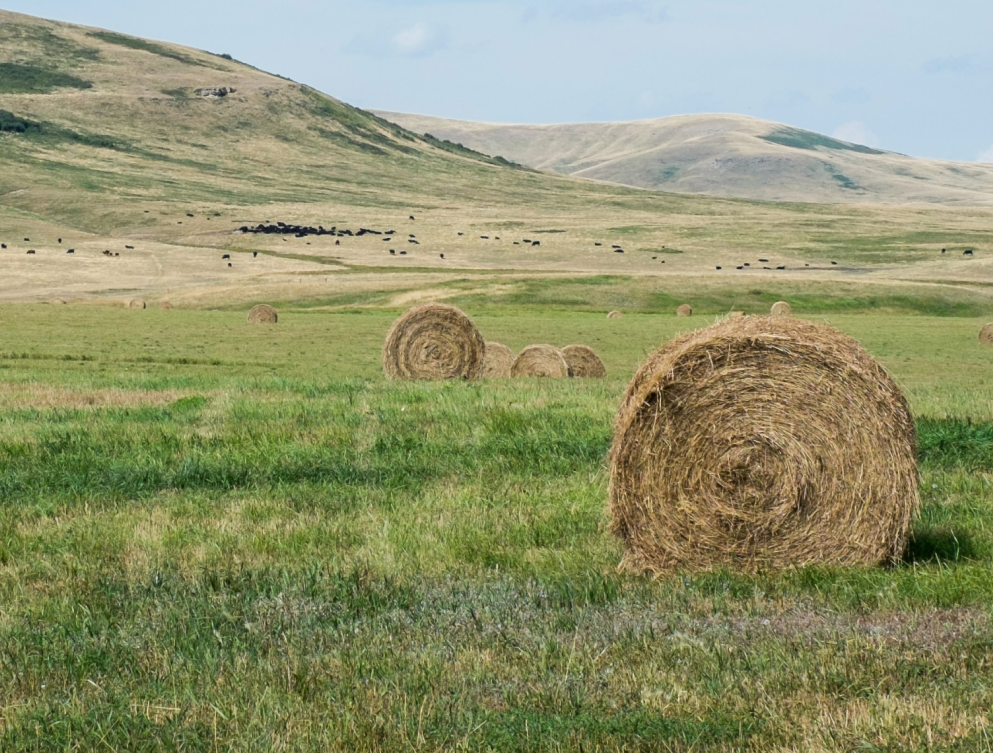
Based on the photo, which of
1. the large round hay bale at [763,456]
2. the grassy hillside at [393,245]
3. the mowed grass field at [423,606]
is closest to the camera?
the mowed grass field at [423,606]

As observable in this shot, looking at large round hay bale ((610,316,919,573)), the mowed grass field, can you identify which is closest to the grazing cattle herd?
the mowed grass field

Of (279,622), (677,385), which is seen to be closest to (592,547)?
(677,385)

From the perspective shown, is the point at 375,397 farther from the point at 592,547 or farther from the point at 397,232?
the point at 397,232

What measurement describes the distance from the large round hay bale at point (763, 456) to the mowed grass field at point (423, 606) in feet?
1.13

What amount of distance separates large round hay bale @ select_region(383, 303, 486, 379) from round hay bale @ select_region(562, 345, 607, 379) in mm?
4716

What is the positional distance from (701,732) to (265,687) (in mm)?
2056

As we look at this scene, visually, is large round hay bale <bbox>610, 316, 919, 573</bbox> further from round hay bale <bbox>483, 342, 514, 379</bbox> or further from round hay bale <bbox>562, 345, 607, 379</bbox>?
round hay bale <bbox>562, 345, 607, 379</bbox>

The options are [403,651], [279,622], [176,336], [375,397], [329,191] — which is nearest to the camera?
[403,651]

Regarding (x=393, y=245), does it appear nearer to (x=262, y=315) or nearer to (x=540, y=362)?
(x=262, y=315)

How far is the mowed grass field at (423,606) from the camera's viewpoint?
534cm

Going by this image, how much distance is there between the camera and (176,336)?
4319 cm

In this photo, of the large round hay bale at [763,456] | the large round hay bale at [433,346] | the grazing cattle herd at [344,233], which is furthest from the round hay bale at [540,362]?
the grazing cattle herd at [344,233]

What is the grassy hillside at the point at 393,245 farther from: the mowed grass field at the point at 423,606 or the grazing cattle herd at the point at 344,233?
the mowed grass field at the point at 423,606

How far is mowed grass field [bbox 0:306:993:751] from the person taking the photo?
534cm
